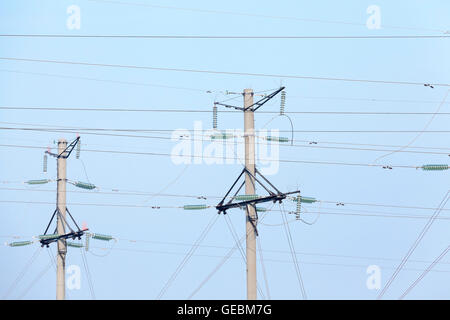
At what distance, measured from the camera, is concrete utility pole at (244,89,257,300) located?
51.0 metres

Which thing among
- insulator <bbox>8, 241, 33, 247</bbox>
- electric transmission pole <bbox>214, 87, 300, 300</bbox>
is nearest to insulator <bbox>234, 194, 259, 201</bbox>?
electric transmission pole <bbox>214, 87, 300, 300</bbox>

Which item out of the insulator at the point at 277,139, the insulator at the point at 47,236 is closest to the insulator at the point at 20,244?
the insulator at the point at 47,236

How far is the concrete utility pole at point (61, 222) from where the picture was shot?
6113 centimetres

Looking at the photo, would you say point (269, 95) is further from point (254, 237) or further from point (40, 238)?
point (40, 238)

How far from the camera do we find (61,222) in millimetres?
62500

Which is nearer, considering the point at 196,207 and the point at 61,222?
the point at 196,207

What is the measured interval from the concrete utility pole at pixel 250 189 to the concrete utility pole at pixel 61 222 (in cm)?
1386

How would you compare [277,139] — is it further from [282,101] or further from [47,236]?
[47,236]

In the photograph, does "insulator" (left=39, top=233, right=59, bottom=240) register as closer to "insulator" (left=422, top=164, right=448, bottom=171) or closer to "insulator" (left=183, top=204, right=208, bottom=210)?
"insulator" (left=183, top=204, right=208, bottom=210)

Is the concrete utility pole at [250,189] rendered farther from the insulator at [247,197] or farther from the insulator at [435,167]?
the insulator at [435,167]

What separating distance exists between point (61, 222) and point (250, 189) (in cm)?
1493

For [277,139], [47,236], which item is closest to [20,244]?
[47,236]

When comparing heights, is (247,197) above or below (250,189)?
below
